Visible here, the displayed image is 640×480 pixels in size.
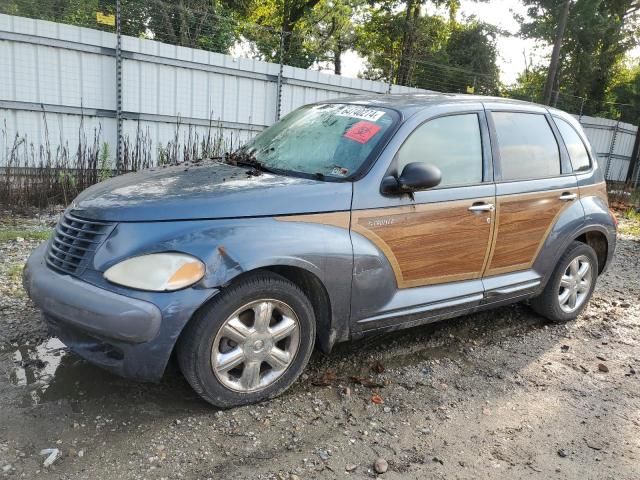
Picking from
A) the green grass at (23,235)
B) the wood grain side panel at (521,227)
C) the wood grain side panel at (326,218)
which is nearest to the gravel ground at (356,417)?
the wood grain side panel at (521,227)

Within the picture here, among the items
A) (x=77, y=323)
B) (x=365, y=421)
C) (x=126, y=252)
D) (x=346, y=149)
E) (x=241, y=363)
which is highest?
(x=346, y=149)

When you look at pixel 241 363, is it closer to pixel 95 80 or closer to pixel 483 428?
pixel 483 428

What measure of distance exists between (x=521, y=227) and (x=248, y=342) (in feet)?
7.57

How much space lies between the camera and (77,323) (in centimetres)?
267

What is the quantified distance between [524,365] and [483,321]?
2.68 feet

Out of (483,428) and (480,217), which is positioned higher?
(480,217)

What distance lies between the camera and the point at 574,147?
462cm

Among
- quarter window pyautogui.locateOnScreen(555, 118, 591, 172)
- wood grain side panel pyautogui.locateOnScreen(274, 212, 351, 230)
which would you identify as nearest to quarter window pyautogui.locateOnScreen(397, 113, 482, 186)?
wood grain side panel pyautogui.locateOnScreen(274, 212, 351, 230)

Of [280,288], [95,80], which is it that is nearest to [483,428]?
[280,288]

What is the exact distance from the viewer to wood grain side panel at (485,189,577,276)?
3.93 metres

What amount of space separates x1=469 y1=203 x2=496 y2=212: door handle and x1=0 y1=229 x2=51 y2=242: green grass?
4.71m

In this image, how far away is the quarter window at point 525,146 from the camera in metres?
4.01

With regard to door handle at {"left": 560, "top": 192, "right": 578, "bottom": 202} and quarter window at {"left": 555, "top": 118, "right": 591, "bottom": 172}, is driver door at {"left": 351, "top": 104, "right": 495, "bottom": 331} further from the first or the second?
quarter window at {"left": 555, "top": 118, "right": 591, "bottom": 172}

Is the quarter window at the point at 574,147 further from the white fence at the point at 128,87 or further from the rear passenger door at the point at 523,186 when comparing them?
the white fence at the point at 128,87
